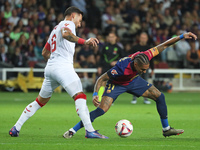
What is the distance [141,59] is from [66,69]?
4.30ft

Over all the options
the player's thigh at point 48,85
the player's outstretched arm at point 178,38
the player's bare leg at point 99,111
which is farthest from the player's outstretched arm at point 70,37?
the player's outstretched arm at point 178,38

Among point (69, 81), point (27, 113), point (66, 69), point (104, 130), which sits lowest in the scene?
point (104, 130)

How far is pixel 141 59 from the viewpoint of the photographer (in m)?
8.43

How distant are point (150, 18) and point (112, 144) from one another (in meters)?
19.8

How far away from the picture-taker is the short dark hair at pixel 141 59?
27.6 ft

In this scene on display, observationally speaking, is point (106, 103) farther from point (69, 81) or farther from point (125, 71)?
point (69, 81)

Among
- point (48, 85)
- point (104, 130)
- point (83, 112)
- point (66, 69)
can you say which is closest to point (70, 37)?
point (66, 69)

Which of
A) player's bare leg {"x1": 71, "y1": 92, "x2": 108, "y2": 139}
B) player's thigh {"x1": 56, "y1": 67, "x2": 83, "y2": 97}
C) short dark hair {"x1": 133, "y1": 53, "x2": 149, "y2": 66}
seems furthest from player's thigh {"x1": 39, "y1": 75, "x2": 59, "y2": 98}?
short dark hair {"x1": 133, "y1": 53, "x2": 149, "y2": 66}

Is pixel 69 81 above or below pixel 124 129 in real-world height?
above

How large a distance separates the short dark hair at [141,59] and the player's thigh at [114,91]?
0.63 metres

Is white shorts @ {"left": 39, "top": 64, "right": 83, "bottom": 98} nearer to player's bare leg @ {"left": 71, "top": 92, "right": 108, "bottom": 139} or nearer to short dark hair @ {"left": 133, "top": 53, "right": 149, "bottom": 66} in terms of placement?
player's bare leg @ {"left": 71, "top": 92, "right": 108, "bottom": 139}

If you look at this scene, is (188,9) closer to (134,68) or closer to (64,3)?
(64,3)

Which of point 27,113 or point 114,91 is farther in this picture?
point 114,91

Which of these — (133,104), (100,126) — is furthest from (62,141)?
(133,104)
